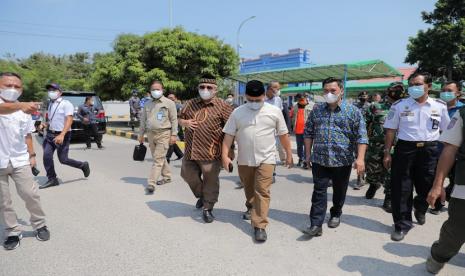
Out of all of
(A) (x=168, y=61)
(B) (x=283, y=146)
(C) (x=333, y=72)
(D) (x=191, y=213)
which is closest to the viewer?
(B) (x=283, y=146)

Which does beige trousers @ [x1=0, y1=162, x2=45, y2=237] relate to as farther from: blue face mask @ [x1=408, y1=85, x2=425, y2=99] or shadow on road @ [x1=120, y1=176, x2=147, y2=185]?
blue face mask @ [x1=408, y1=85, x2=425, y2=99]

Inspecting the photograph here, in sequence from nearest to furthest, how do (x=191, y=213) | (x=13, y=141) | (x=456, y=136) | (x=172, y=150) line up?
(x=456, y=136) → (x=13, y=141) → (x=191, y=213) → (x=172, y=150)

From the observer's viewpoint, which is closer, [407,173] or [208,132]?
[407,173]

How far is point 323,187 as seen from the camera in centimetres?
404

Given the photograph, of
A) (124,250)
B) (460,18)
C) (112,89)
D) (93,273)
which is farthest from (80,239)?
(460,18)

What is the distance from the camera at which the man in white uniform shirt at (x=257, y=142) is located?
3930 mm

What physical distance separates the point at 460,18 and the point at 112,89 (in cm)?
1851

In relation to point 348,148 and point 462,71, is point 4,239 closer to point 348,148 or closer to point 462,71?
point 348,148

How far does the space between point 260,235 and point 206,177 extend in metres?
1.06

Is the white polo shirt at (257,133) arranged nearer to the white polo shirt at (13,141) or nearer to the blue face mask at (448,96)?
the white polo shirt at (13,141)

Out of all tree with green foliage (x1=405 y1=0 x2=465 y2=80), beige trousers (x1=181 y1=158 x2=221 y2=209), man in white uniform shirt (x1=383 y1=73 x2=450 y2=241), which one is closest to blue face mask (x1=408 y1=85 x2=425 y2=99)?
man in white uniform shirt (x1=383 y1=73 x2=450 y2=241)

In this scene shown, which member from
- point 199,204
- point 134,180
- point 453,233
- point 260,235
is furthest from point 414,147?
point 134,180

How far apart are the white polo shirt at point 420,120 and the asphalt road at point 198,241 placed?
3.66ft

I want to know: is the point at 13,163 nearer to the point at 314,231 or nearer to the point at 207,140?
the point at 207,140
